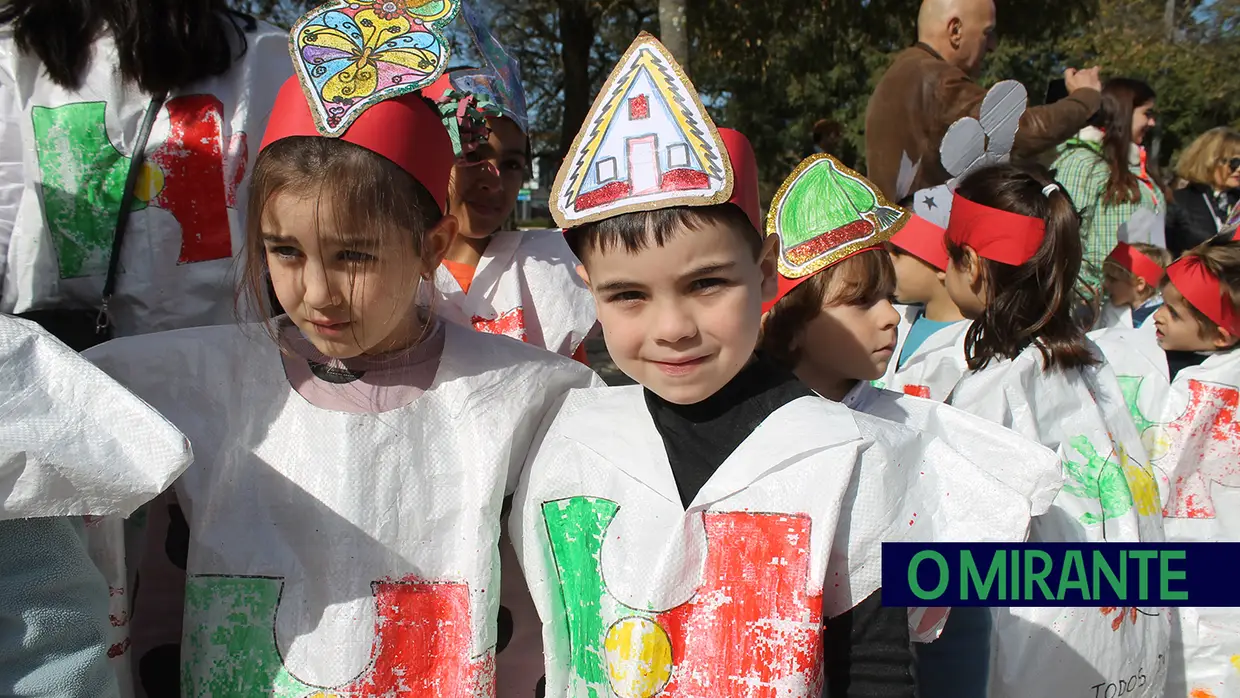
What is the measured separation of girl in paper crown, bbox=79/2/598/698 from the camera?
1.73m

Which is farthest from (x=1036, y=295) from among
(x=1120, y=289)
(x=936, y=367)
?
(x=1120, y=289)

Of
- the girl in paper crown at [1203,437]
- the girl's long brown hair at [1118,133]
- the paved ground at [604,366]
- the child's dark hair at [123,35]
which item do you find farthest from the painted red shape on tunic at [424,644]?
the paved ground at [604,366]

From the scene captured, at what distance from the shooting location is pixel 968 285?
286 centimetres

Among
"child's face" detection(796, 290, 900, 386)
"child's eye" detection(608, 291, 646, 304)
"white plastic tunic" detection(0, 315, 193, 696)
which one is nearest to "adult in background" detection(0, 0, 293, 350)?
"white plastic tunic" detection(0, 315, 193, 696)

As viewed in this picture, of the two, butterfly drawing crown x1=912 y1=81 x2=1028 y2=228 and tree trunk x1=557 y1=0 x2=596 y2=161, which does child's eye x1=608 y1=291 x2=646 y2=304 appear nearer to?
butterfly drawing crown x1=912 y1=81 x2=1028 y2=228

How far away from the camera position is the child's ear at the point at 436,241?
6.18ft

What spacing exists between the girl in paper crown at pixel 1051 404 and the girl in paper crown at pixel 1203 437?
1.22 ft

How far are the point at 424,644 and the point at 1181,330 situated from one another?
2727mm

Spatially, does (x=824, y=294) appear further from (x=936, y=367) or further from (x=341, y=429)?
(x=341, y=429)

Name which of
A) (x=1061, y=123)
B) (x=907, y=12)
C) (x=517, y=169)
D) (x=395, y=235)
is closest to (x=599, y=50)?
(x=907, y=12)

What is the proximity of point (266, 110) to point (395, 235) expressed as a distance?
2.44 feet

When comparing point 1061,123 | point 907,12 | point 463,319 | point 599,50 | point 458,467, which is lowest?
point 458,467

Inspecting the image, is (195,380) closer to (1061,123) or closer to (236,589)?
(236,589)

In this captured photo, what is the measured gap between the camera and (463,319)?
109 inches
